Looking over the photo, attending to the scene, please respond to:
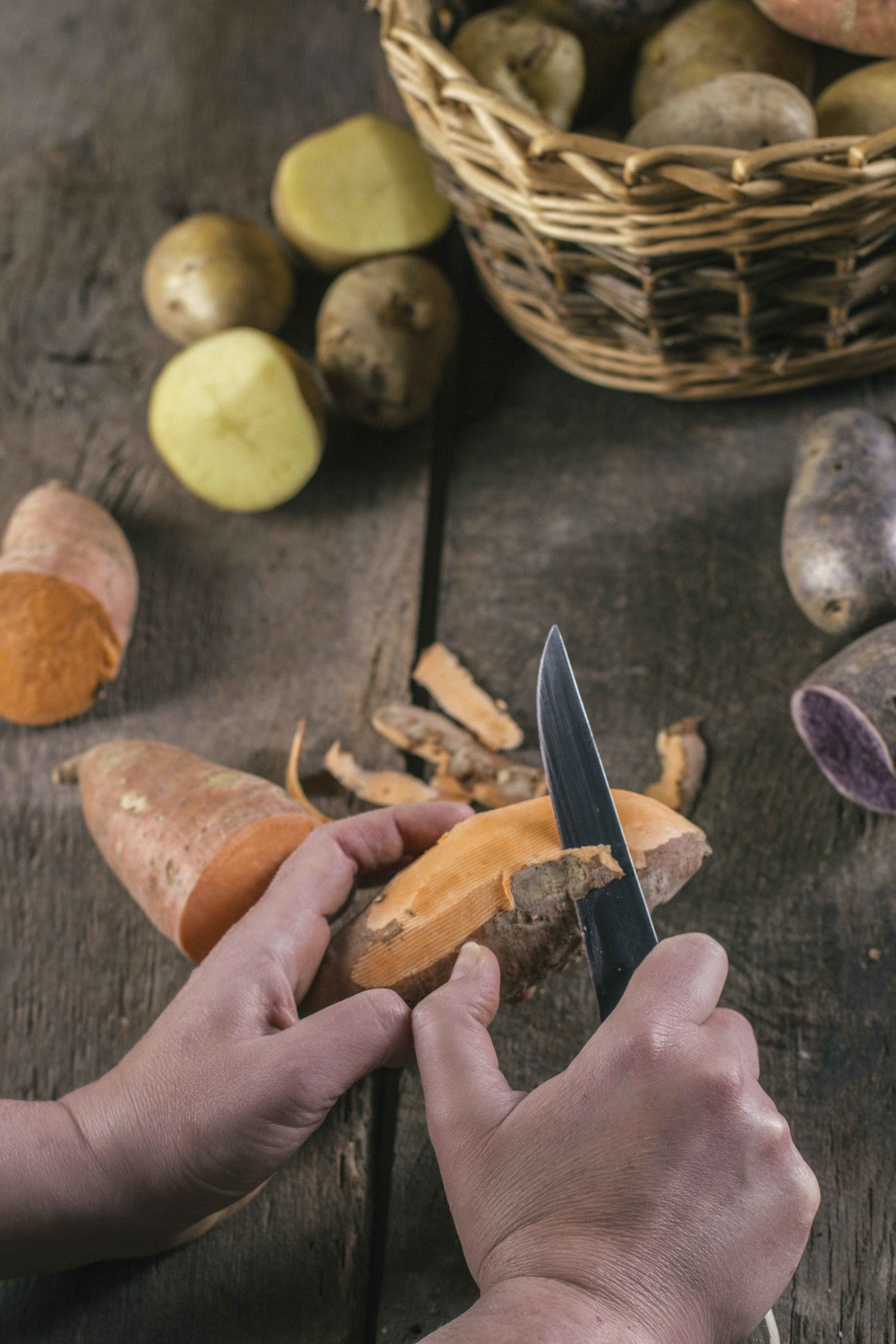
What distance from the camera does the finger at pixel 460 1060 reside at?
29.0 inches

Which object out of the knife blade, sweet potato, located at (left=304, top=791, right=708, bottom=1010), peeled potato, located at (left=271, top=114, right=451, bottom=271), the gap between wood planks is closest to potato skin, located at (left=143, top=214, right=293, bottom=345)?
peeled potato, located at (left=271, top=114, right=451, bottom=271)

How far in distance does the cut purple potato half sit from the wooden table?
4 centimetres

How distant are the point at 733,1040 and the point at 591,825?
222mm

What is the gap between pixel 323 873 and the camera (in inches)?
37.1

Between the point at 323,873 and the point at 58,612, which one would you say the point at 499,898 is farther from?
the point at 58,612

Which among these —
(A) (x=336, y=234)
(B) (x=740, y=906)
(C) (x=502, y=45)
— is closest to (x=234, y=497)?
(A) (x=336, y=234)

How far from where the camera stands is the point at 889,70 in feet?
4.04

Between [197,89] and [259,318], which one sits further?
[197,89]

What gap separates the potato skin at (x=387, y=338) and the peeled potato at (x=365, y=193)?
3.3 inches

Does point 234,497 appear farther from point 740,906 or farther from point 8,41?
point 8,41

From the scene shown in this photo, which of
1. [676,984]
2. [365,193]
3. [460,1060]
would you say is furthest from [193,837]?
[365,193]

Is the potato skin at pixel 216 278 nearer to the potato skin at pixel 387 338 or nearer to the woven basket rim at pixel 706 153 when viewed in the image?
the potato skin at pixel 387 338

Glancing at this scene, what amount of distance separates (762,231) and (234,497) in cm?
75

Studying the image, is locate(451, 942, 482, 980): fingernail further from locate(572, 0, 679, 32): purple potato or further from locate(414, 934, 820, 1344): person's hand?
locate(572, 0, 679, 32): purple potato
